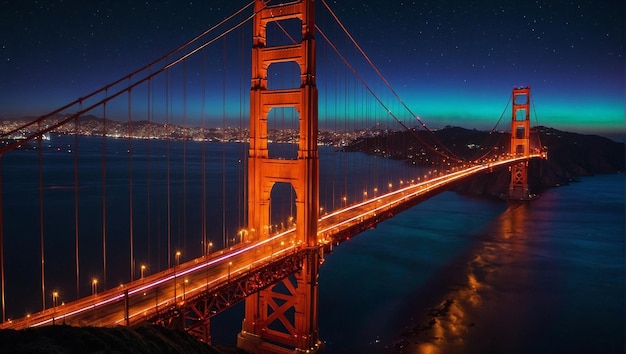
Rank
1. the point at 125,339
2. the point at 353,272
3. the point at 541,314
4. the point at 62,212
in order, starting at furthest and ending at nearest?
the point at 62,212 < the point at 353,272 < the point at 541,314 < the point at 125,339

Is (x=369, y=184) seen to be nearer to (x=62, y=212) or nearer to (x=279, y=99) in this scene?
(x=62, y=212)

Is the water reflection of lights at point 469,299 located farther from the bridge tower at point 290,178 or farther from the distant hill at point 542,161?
the distant hill at point 542,161

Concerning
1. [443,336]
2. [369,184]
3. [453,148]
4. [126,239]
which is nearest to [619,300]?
[443,336]

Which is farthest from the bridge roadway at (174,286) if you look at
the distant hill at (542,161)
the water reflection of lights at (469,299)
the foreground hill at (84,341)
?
the distant hill at (542,161)

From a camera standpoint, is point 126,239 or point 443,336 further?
point 126,239

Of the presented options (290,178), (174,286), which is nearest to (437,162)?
(290,178)

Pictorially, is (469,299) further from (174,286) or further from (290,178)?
(174,286)
